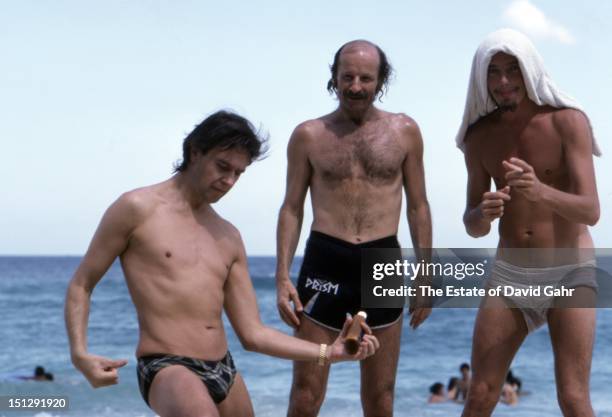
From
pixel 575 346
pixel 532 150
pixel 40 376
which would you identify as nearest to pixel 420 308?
pixel 575 346

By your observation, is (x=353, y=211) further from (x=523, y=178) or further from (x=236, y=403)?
(x=236, y=403)

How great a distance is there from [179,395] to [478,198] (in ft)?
6.61

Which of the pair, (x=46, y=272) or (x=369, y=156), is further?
(x=46, y=272)

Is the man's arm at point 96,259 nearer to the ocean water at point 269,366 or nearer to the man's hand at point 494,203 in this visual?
the man's hand at point 494,203

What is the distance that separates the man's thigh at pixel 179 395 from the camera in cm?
468

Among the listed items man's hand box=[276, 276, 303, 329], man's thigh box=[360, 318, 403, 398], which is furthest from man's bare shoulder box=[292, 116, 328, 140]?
man's thigh box=[360, 318, 403, 398]

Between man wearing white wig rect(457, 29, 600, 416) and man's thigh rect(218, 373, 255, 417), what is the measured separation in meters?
1.18

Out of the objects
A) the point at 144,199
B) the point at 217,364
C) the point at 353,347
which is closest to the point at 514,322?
the point at 353,347

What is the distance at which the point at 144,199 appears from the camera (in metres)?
5.11

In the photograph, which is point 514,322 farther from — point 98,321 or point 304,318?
point 98,321

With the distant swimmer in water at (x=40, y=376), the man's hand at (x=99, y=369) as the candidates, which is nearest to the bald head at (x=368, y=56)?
the man's hand at (x=99, y=369)

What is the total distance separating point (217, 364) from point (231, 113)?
1.18 metres

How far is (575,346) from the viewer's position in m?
5.43

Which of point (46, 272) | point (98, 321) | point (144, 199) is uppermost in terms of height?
point (144, 199)
